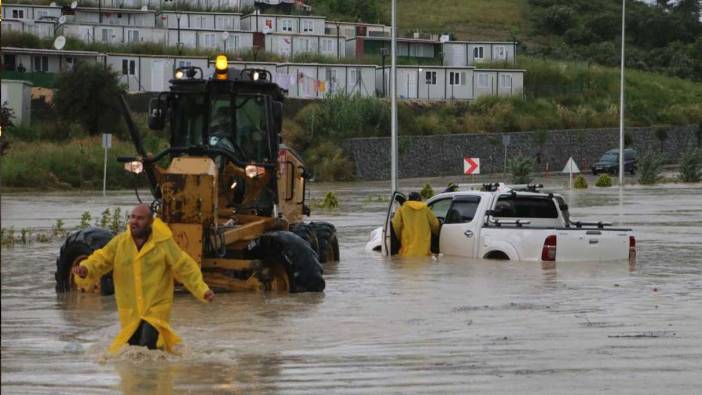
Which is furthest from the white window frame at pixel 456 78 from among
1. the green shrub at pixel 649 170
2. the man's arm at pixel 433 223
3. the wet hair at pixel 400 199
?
the wet hair at pixel 400 199

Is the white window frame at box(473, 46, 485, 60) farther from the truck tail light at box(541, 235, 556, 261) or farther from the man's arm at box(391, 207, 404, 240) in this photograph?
the truck tail light at box(541, 235, 556, 261)

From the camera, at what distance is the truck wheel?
875 inches

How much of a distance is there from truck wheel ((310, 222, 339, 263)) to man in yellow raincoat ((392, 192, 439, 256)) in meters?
1.14

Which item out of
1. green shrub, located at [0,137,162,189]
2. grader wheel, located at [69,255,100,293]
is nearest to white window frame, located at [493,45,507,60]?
green shrub, located at [0,137,162,189]

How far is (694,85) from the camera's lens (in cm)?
11225

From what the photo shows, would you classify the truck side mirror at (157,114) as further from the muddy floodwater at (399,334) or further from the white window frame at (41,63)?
the white window frame at (41,63)

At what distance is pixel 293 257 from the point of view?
1694 centimetres

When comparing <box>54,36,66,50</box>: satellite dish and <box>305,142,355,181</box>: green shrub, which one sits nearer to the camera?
<box>305,142,355,181</box>: green shrub

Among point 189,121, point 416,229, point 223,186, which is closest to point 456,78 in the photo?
point 416,229

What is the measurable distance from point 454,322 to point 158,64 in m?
71.0

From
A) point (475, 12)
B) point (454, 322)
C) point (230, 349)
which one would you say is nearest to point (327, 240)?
point (454, 322)

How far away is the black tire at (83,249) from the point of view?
16.7 meters

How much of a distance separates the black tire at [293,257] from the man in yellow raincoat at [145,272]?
605 cm

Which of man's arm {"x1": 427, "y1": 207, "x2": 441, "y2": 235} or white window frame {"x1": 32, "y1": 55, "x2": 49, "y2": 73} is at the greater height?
white window frame {"x1": 32, "y1": 55, "x2": 49, "y2": 73}
